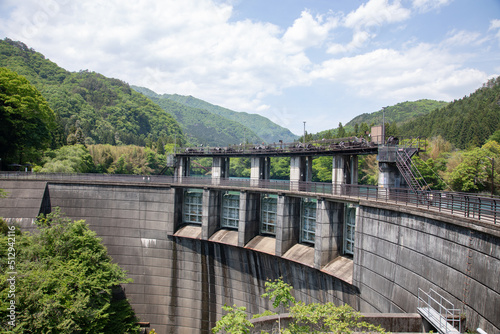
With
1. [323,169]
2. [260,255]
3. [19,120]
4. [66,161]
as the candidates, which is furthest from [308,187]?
[323,169]

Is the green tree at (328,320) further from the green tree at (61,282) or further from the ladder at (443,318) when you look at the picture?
the green tree at (61,282)

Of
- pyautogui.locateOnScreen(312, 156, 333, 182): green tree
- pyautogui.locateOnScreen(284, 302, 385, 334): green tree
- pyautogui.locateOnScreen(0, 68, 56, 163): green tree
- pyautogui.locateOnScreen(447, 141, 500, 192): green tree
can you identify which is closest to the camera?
pyautogui.locateOnScreen(284, 302, 385, 334): green tree

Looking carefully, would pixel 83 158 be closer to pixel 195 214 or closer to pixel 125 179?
pixel 125 179

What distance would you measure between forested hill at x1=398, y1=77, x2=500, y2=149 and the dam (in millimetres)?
65638

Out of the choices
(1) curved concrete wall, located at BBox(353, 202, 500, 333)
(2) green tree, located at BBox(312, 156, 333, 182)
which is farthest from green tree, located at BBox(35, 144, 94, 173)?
(2) green tree, located at BBox(312, 156, 333, 182)

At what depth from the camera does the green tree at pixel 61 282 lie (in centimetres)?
1905

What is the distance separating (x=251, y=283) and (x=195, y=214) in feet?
31.2

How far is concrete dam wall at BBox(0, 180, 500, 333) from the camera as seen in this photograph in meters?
13.2

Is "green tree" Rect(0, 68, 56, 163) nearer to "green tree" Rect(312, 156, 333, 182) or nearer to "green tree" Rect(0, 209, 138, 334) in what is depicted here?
"green tree" Rect(0, 209, 138, 334)

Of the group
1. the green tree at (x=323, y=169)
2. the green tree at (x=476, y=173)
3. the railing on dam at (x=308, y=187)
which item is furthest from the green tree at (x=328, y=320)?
the green tree at (x=323, y=169)

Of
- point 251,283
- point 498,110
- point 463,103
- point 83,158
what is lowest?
point 251,283

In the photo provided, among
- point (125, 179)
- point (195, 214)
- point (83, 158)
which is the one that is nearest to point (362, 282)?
point (195, 214)

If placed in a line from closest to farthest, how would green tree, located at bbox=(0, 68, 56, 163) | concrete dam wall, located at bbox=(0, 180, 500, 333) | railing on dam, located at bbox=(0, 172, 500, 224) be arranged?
concrete dam wall, located at bbox=(0, 180, 500, 333)
railing on dam, located at bbox=(0, 172, 500, 224)
green tree, located at bbox=(0, 68, 56, 163)

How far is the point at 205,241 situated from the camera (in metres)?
30.9
